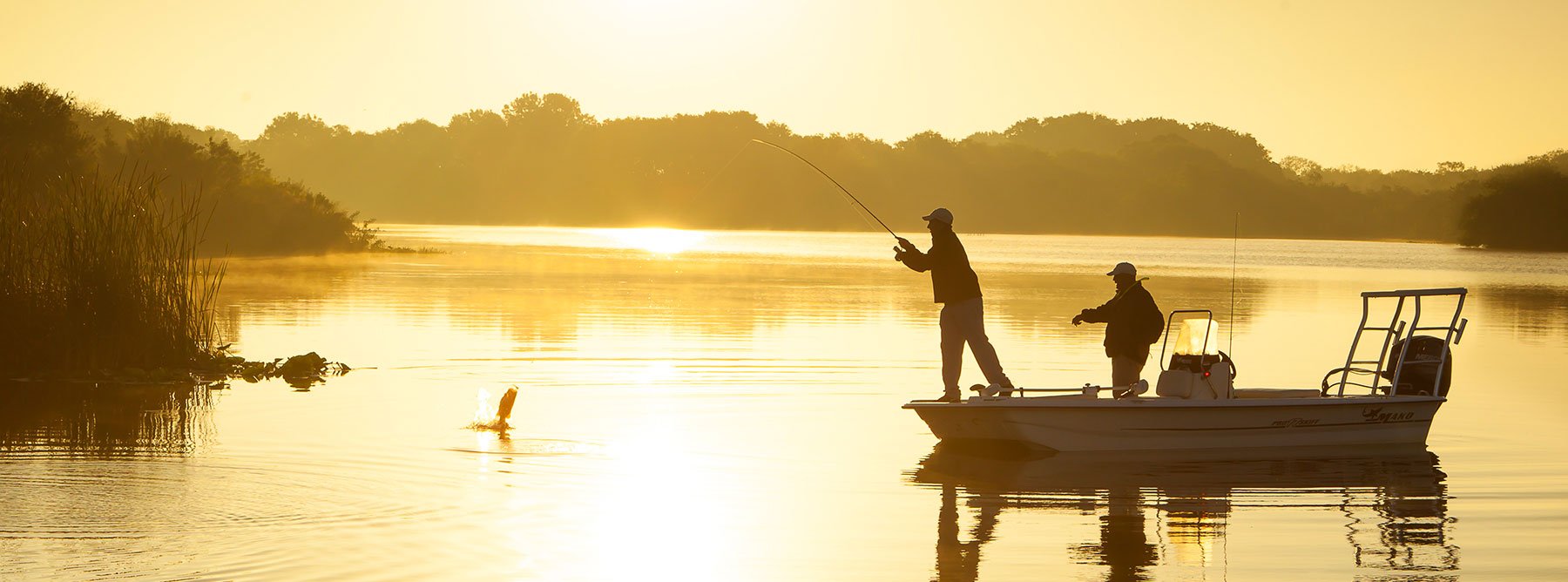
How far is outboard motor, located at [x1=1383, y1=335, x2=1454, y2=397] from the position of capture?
15555 millimetres

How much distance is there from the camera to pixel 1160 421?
14531mm

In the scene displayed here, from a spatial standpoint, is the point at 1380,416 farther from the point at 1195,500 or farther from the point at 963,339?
the point at 963,339

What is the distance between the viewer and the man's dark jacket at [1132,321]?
587 inches

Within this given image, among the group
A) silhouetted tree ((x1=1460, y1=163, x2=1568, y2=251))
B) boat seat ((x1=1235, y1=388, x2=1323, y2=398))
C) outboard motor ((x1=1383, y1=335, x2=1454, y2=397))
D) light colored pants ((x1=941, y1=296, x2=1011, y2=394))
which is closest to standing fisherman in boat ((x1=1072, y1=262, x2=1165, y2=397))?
light colored pants ((x1=941, y1=296, x2=1011, y2=394))

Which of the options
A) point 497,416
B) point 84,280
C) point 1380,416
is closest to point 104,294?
point 84,280

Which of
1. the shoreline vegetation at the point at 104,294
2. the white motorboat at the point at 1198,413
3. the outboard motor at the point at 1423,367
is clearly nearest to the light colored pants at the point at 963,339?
the white motorboat at the point at 1198,413

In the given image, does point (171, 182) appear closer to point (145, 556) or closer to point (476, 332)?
point (476, 332)

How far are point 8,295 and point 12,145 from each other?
33580 mm

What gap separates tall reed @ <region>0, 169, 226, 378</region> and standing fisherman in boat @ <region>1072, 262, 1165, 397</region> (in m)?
10.5

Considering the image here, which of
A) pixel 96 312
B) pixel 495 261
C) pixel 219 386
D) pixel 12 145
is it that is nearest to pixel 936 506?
pixel 219 386

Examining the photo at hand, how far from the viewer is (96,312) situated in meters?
19.2

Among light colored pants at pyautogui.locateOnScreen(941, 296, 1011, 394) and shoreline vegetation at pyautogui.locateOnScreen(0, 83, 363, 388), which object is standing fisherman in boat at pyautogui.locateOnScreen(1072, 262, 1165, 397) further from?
shoreline vegetation at pyautogui.locateOnScreen(0, 83, 363, 388)

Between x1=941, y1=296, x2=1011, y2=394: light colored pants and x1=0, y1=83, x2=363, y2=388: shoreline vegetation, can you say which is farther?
x1=0, y1=83, x2=363, y2=388: shoreline vegetation

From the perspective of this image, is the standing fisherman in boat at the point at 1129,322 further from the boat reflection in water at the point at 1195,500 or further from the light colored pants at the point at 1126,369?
the boat reflection in water at the point at 1195,500
